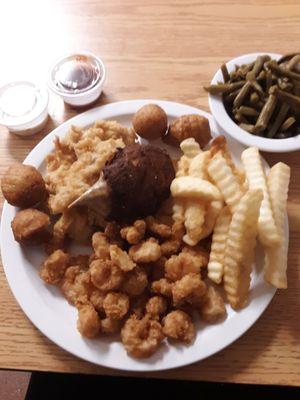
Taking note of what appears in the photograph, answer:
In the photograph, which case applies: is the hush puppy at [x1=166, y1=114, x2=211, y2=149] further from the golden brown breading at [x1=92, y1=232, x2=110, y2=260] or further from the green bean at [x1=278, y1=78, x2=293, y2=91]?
the golden brown breading at [x1=92, y1=232, x2=110, y2=260]

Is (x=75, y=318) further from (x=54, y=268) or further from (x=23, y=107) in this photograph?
(x=23, y=107)

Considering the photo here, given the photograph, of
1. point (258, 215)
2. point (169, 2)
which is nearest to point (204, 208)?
point (258, 215)

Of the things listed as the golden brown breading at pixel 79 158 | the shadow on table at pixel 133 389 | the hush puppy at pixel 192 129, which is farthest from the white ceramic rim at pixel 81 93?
the shadow on table at pixel 133 389

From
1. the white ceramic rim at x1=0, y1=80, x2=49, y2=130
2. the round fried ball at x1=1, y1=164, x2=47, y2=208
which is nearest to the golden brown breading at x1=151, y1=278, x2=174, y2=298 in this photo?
the round fried ball at x1=1, y1=164, x2=47, y2=208

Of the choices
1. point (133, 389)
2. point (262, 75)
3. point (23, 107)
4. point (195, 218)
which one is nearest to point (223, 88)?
point (262, 75)

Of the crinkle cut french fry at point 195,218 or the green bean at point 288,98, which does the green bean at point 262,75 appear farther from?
the crinkle cut french fry at point 195,218

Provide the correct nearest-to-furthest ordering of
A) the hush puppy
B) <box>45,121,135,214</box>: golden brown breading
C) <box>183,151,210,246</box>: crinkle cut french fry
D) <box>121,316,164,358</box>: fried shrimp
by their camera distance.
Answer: <box>121,316,164,358</box>: fried shrimp, <box>183,151,210,246</box>: crinkle cut french fry, <box>45,121,135,214</box>: golden brown breading, the hush puppy

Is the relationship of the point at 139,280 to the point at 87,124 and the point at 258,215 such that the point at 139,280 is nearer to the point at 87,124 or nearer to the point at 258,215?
the point at 258,215
